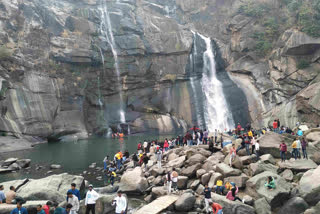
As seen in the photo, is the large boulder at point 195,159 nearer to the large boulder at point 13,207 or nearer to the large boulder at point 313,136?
the large boulder at point 313,136

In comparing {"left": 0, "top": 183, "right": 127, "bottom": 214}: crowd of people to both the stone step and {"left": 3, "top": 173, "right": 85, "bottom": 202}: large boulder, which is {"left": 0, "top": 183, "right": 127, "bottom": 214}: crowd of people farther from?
the stone step

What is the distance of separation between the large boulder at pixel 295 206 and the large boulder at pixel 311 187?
1.59 feet

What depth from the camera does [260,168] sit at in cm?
1761

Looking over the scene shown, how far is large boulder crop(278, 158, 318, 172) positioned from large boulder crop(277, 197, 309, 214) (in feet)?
14.5

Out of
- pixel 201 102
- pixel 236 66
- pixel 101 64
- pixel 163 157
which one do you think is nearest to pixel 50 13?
pixel 101 64

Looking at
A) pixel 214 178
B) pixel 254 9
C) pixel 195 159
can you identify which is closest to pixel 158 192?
pixel 214 178

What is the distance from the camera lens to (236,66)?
58.2 meters

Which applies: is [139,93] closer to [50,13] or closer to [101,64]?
[101,64]

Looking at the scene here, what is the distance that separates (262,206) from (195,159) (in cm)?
738

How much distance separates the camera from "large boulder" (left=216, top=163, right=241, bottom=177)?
1786 cm

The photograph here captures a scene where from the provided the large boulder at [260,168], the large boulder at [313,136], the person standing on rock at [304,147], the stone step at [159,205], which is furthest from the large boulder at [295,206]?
the large boulder at [313,136]

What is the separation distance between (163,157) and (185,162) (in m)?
4.77

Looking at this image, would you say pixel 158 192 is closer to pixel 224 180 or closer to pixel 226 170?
pixel 224 180

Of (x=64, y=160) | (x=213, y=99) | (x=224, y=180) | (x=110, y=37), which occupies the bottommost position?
(x=64, y=160)
